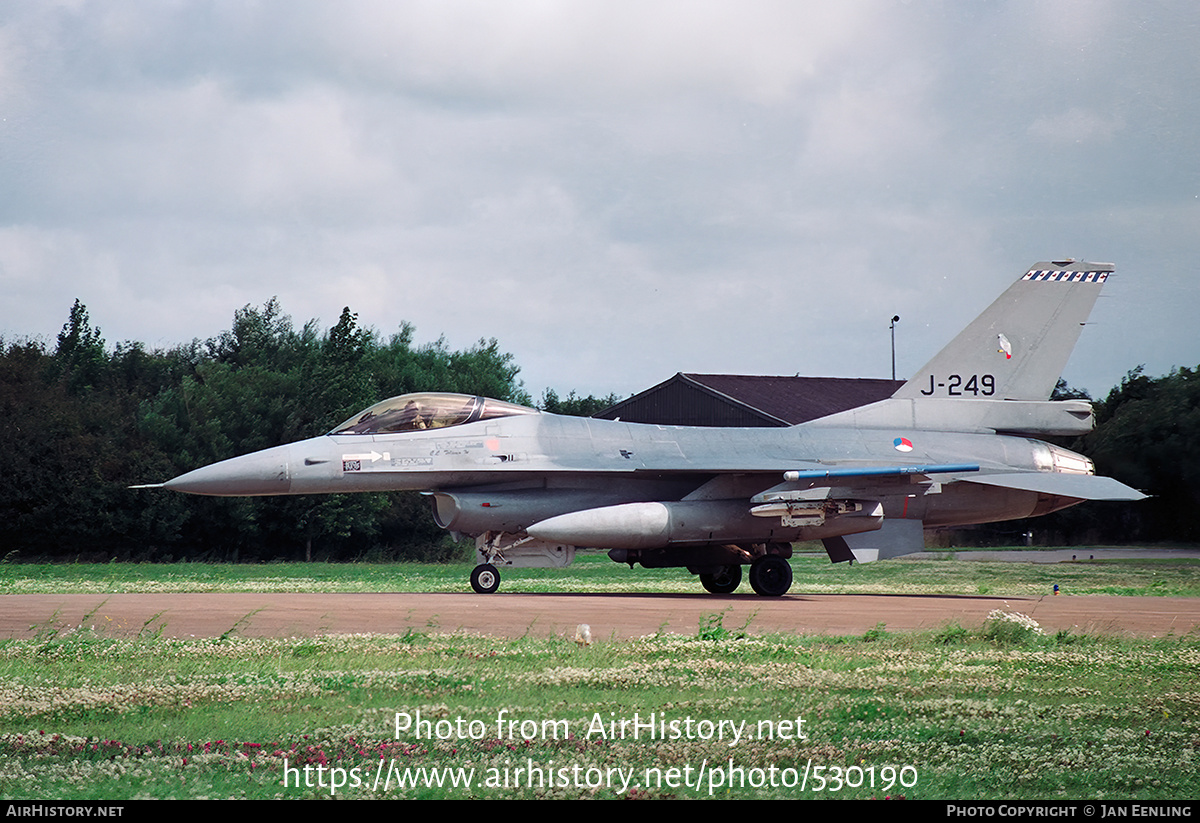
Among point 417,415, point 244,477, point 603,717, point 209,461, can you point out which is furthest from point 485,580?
point 209,461

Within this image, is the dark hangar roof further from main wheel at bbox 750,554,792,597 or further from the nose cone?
the nose cone

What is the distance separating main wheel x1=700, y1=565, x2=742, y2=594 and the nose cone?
7315 mm

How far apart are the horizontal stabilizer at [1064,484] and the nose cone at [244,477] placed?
10.9 metres

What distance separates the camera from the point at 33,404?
130ft

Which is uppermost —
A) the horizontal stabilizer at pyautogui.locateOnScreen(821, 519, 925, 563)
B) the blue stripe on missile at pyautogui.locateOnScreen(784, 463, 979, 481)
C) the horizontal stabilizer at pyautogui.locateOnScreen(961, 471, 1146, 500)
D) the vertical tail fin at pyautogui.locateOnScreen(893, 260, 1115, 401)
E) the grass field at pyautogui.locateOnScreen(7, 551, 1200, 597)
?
the vertical tail fin at pyautogui.locateOnScreen(893, 260, 1115, 401)

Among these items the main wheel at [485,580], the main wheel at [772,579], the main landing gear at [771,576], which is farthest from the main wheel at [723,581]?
the main wheel at [485,580]

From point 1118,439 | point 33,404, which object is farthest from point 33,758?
point 33,404

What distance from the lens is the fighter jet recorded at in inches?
701

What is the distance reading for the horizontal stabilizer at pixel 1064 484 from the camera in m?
18.9

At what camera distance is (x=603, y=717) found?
22.7 ft

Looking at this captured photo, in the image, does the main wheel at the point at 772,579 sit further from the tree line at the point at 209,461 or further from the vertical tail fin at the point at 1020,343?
the tree line at the point at 209,461

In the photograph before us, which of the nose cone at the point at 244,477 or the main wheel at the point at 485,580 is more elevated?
the nose cone at the point at 244,477

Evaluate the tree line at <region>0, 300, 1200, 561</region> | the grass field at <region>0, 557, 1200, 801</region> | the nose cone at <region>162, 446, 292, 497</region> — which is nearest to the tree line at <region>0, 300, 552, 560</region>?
the tree line at <region>0, 300, 1200, 561</region>

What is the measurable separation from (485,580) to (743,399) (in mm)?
28450
